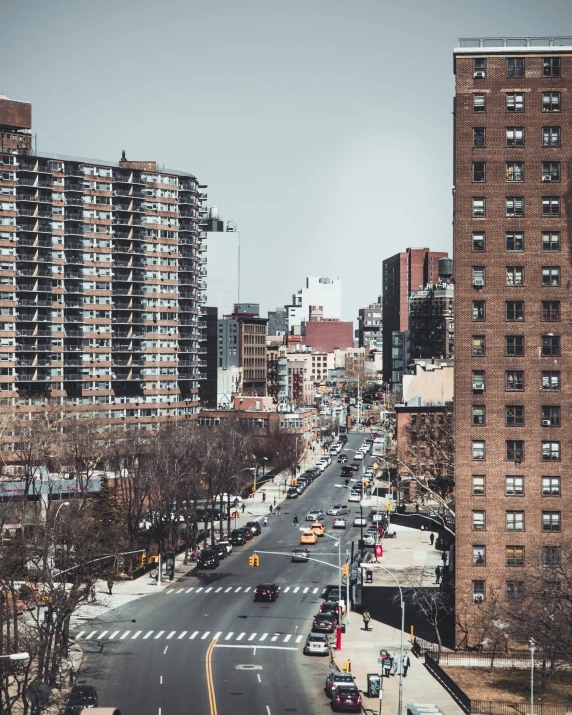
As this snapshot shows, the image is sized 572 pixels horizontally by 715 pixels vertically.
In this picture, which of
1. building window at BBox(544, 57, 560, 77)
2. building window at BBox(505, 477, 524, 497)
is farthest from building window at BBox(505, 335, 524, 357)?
building window at BBox(544, 57, 560, 77)

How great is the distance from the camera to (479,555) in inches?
2869

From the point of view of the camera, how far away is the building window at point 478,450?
73688 millimetres

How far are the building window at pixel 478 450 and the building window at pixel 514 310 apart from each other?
27.3 feet

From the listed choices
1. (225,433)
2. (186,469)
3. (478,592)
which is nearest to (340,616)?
(478,592)

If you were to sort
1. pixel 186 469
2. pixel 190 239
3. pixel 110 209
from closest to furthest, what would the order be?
pixel 186 469, pixel 110 209, pixel 190 239

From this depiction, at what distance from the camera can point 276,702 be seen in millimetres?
61562

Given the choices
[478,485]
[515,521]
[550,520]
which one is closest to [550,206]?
[478,485]

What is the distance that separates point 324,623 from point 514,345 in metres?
23.5

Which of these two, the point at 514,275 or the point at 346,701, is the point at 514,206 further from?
the point at 346,701

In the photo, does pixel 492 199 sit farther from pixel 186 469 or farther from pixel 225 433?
pixel 225 433

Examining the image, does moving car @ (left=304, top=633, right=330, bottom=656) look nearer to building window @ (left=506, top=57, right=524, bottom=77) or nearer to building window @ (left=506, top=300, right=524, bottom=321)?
building window @ (left=506, top=300, right=524, bottom=321)

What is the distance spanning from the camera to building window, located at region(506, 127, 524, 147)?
7381cm

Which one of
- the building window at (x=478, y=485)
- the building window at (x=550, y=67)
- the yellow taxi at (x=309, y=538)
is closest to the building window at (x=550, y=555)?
the building window at (x=478, y=485)

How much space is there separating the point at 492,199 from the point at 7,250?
317 feet
